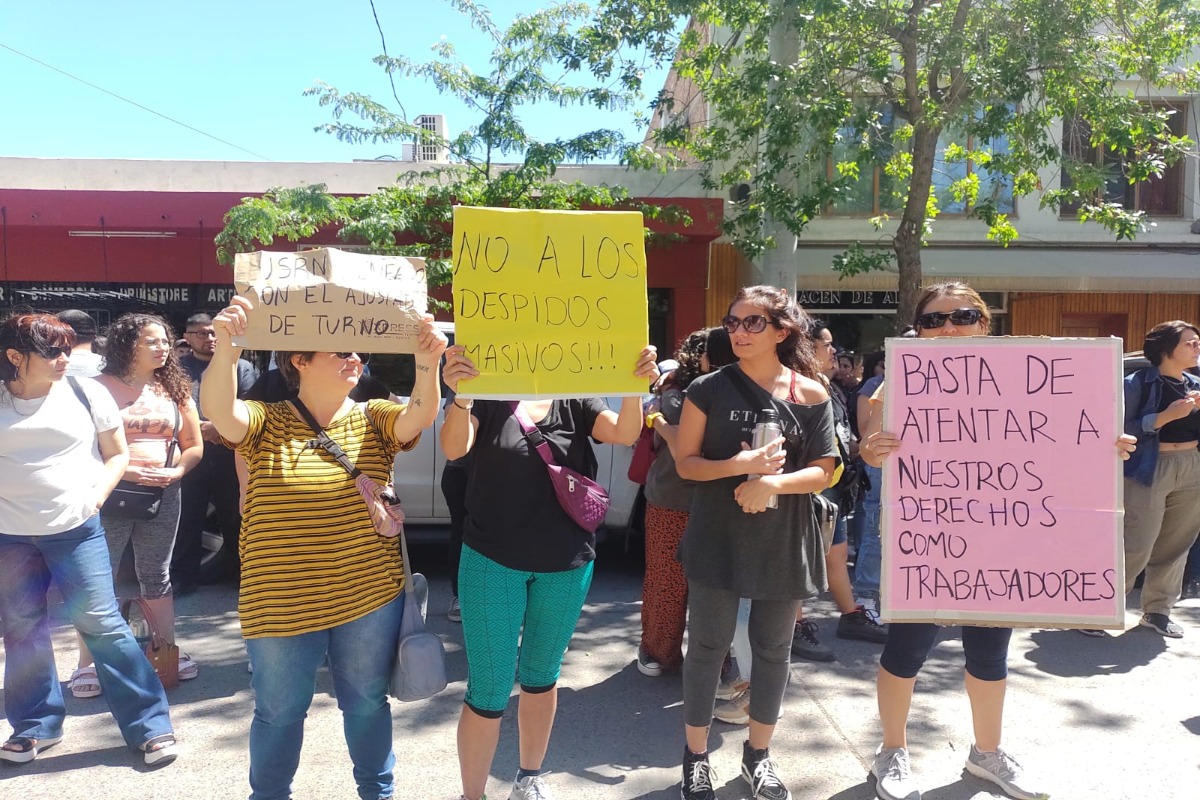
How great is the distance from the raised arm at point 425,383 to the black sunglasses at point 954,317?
174cm

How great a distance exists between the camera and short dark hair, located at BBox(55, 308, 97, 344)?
4.67 meters

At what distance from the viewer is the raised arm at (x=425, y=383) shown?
2.60m

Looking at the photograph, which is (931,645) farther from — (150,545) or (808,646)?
Result: (150,545)

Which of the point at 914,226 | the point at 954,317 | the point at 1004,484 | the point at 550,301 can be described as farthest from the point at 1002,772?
the point at 914,226

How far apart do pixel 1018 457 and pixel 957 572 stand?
0.45 meters

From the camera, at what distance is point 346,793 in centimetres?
317

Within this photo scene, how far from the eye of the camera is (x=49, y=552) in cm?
328

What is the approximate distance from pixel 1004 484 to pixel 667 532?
1733 mm

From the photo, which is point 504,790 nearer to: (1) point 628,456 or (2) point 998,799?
(2) point 998,799

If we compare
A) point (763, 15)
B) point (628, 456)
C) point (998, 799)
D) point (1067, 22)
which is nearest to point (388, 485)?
point (998, 799)

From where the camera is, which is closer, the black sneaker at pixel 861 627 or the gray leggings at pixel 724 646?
the gray leggings at pixel 724 646

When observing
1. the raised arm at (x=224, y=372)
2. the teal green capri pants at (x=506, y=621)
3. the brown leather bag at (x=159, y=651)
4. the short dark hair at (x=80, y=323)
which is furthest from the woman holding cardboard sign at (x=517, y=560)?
the short dark hair at (x=80, y=323)

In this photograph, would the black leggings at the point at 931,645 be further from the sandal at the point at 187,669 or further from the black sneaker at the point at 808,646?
the sandal at the point at 187,669

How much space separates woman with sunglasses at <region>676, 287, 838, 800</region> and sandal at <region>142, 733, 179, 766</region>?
204 centimetres
